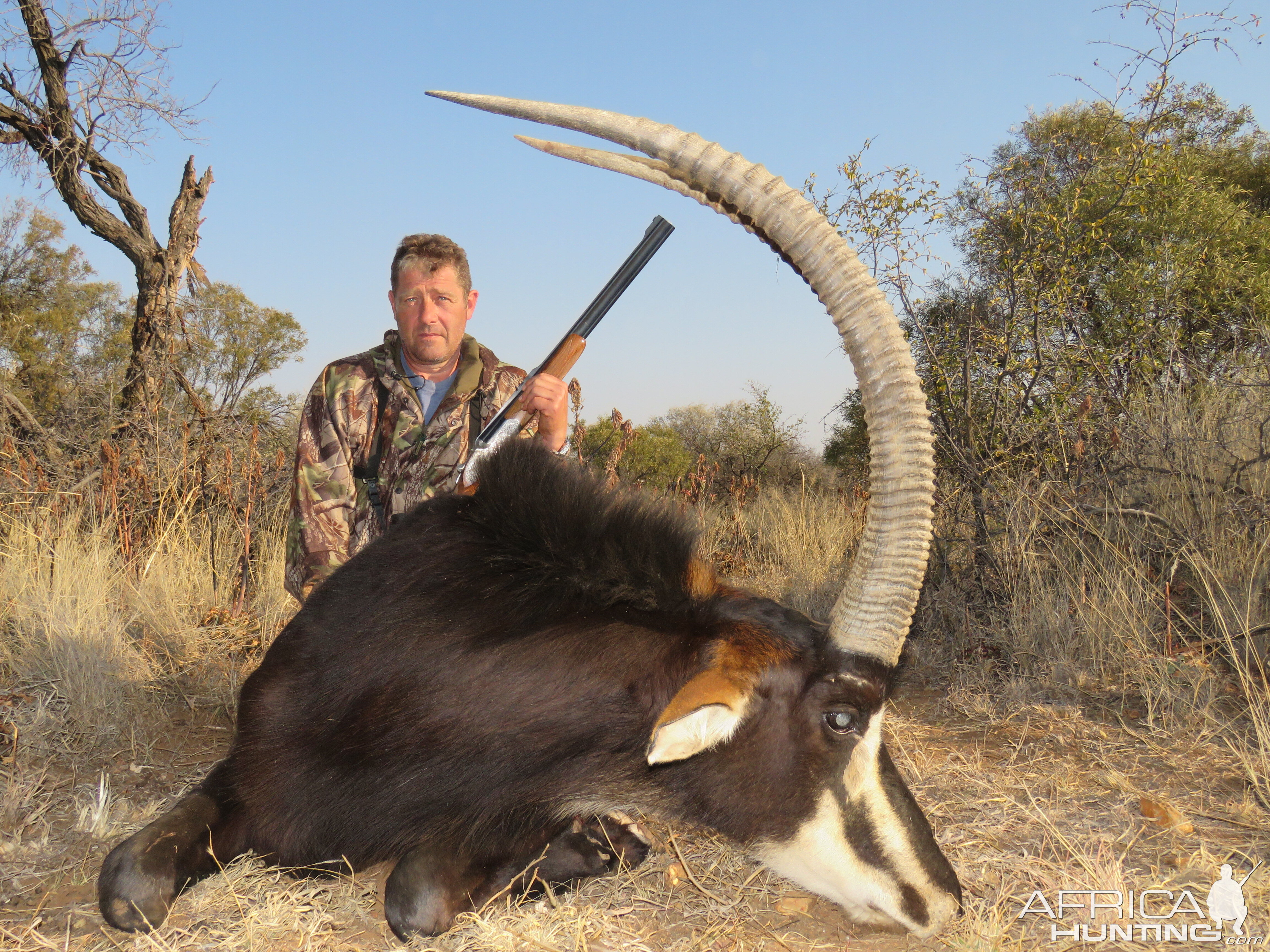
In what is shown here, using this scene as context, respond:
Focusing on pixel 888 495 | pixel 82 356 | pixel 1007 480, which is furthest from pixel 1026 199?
pixel 82 356

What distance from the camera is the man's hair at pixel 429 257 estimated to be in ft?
12.6

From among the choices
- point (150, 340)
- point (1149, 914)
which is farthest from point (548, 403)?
point (150, 340)

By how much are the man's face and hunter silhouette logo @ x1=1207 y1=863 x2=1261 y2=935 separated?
338 centimetres

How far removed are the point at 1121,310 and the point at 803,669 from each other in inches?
232

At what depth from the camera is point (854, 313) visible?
192cm

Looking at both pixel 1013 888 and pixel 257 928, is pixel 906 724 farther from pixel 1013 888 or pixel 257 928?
pixel 257 928

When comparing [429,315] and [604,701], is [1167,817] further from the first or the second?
[429,315]

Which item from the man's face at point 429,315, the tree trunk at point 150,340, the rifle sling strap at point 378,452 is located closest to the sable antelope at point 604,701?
the rifle sling strap at point 378,452

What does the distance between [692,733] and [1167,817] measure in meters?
1.83

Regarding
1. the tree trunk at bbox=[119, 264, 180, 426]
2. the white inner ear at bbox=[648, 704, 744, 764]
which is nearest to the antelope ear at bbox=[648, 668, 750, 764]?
the white inner ear at bbox=[648, 704, 744, 764]

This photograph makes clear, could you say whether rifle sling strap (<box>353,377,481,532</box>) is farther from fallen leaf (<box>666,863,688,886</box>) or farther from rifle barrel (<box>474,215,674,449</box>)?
fallen leaf (<box>666,863,688,886</box>)

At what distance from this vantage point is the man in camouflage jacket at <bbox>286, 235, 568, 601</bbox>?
3.66 m

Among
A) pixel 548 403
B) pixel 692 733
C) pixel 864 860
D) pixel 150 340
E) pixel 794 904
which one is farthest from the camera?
pixel 150 340

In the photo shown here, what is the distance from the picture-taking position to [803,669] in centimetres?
210
